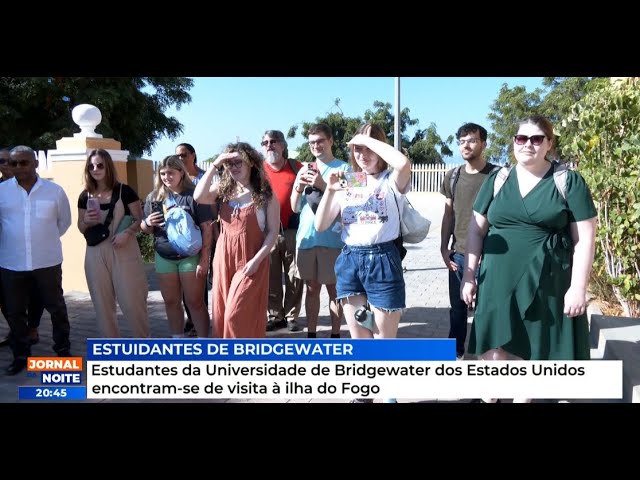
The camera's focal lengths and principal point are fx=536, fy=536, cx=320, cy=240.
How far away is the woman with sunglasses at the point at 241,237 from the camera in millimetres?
3623

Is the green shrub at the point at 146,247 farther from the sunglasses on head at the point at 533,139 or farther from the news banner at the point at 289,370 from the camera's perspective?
the sunglasses on head at the point at 533,139

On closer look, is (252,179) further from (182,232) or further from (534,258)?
(534,258)

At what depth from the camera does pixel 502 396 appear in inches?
122

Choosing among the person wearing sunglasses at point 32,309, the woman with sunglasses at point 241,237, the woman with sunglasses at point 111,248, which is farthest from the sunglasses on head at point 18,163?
the woman with sunglasses at point 241,237

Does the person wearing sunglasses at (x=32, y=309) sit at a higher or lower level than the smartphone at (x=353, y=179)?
lower

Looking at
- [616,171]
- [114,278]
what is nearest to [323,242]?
[114,278]

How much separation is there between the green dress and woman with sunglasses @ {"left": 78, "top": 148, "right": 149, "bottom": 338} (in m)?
2.66

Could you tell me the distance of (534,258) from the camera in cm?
288

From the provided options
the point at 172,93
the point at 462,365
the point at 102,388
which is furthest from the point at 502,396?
the point at 172,93

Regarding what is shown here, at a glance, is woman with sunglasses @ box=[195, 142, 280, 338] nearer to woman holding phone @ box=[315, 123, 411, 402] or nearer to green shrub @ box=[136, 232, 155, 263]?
woman holding phone @ box=[315, 123, 411, 402]

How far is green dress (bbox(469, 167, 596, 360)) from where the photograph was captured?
9.33 feet

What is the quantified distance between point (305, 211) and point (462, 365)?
1.80 m

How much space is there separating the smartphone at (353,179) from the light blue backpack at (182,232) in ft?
4.92
